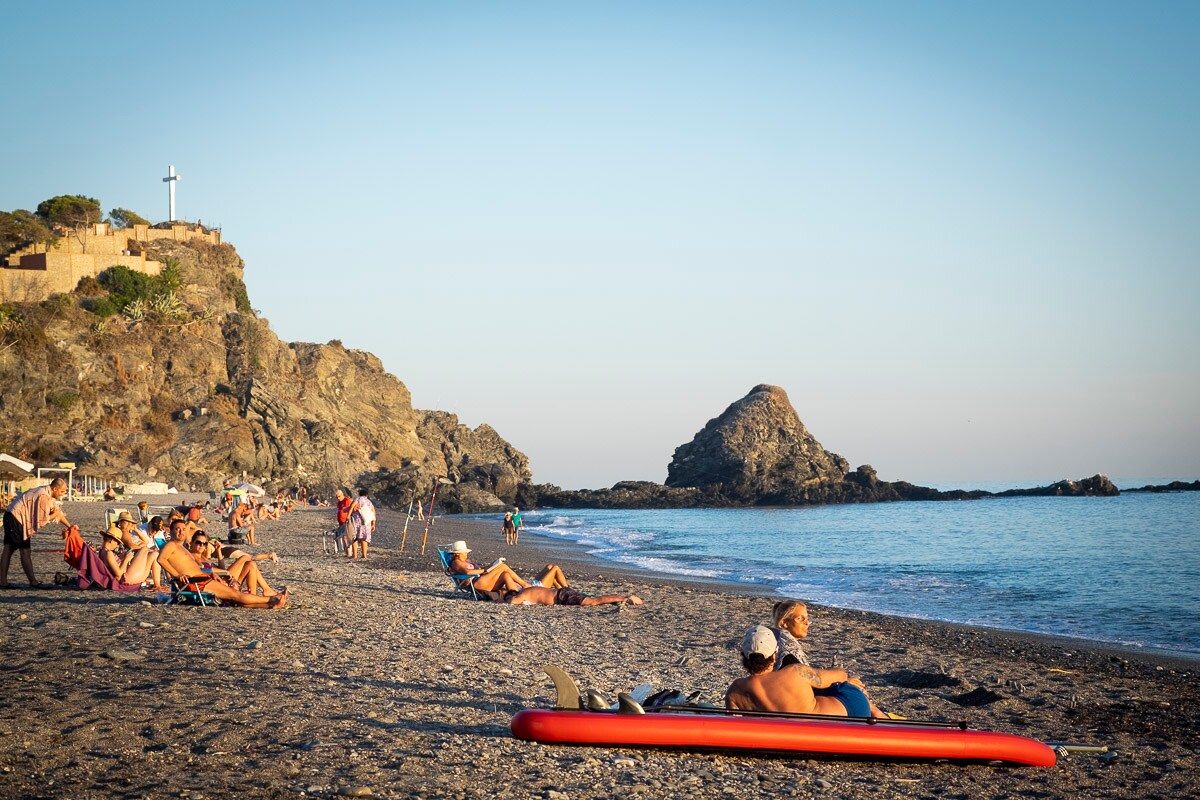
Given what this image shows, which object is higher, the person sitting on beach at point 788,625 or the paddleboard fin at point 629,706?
the person sitting on beach at point 788,625

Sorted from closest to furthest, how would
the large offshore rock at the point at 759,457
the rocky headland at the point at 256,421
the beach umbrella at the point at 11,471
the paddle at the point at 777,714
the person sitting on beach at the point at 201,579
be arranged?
the paddle at the point at 777,714 → the person sitting on beach at the point at 201,579 → the beach umbrella at the point at 11,471 → the rocky headland at the point at 256,421 → the large offshore rock at the point at 759,457

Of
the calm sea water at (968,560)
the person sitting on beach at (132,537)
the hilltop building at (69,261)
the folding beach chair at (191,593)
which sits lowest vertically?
the calm sea water at (968,560)

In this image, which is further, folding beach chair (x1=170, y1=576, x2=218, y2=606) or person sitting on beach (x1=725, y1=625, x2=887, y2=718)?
folding beach chair (x1=170, y1=576, x2=218, y2=606)

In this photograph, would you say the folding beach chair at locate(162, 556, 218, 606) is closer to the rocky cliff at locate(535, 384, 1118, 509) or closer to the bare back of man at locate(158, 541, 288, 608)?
the bare back of man at locate(158, 541, 288, 608)

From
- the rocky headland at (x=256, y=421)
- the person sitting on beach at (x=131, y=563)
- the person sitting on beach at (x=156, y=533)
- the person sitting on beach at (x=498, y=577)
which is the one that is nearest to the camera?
the person sitting on beach at (x=131, y=563)

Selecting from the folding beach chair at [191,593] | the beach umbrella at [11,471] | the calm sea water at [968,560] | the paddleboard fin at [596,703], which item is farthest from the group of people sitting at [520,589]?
the beach umbrella at [11,471]

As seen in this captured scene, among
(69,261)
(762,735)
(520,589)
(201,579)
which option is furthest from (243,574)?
(69,261)

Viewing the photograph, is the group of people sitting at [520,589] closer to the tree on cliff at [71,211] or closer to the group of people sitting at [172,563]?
the group of people sitting at [172,563]

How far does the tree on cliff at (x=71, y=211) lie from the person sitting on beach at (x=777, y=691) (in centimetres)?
7298

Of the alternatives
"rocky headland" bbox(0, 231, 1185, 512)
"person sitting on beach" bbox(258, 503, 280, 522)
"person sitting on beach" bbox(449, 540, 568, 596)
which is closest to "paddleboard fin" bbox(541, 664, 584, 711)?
"person sitting on beach" bbox(449, 540, 568, 596)

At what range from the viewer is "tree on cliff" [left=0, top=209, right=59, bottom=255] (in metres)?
64.5

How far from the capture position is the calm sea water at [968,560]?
17234 millimetres

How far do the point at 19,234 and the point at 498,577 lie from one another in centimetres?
6441

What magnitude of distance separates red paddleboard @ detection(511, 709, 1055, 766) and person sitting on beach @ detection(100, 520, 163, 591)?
8127mm
